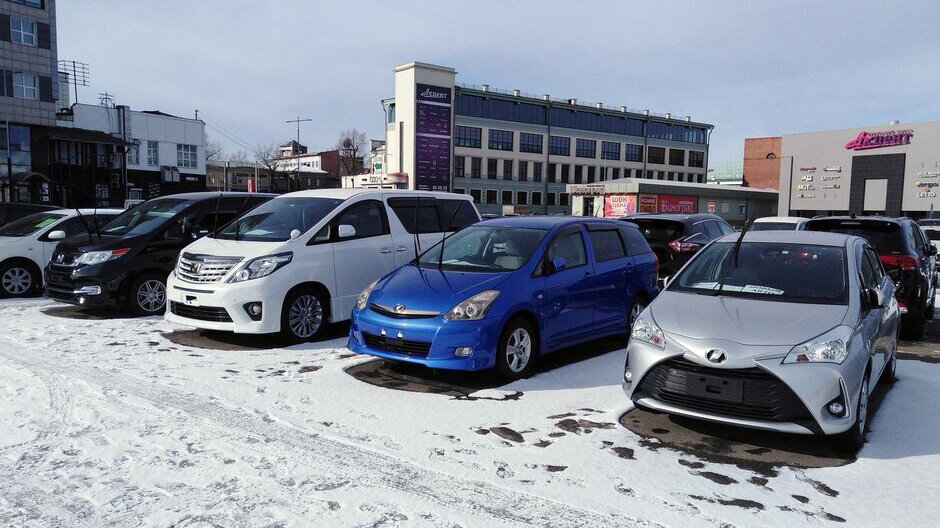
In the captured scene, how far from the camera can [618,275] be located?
7711 millimetres

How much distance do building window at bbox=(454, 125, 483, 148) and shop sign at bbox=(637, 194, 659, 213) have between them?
2159 cm

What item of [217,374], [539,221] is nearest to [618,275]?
[539,221]

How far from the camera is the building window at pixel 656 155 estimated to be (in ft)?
303

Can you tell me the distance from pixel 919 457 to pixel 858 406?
1.73 ft

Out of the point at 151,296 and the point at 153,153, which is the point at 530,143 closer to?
the point at 153,153

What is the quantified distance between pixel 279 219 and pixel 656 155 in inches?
3578

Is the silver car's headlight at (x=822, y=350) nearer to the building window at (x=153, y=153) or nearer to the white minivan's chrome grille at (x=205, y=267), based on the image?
the white minivan's chrome grille at (x=205, y=267)

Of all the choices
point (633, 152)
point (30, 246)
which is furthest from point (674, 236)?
point (633, 152)

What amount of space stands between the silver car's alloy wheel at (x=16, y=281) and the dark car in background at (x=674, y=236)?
10.5 m

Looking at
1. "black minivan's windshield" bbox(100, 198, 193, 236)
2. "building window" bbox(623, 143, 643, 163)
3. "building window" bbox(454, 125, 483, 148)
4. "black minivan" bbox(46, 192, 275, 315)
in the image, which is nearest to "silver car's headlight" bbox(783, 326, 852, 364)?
"black minivan" bbox(46, 192, 275, 315)

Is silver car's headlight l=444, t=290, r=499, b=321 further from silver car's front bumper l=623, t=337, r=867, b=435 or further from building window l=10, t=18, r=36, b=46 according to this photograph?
building window l=10, t=18, r=36, b=46

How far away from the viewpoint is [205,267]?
25.2ft

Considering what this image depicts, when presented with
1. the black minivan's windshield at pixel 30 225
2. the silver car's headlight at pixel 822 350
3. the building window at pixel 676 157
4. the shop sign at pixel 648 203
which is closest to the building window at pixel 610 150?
the building window at pixel 676 157

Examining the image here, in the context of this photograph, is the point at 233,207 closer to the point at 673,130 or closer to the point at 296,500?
the point at 296,500
